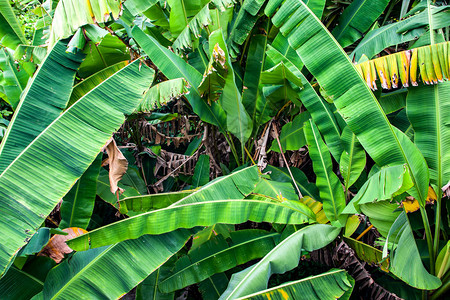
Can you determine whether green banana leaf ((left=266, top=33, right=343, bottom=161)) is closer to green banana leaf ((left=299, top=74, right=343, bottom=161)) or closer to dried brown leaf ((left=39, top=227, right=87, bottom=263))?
green banana leaf ((left=299, top=74, right=343, bottom=161))

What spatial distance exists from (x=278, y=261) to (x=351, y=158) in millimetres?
1000

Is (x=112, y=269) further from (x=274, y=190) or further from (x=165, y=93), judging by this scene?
(x=165, y=93)

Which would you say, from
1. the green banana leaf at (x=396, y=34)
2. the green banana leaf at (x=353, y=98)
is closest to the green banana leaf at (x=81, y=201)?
the green banana leaf at (x=353, y=98)

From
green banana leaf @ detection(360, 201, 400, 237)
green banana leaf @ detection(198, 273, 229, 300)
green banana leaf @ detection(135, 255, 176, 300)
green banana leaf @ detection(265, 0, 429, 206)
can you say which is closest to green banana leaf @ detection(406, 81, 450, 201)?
green banana leaf @ detection(265, 0, 429, 206)

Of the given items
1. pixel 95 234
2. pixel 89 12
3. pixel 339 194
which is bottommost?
pixel 95 234

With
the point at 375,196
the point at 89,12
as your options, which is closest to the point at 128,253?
the point at 375,196

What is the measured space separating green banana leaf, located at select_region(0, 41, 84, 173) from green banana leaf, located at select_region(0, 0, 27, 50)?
1793 mm

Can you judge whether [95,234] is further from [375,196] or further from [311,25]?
[311,25]

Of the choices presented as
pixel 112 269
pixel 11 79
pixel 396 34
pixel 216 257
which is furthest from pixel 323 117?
pixel 11 79

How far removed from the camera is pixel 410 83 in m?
2.14

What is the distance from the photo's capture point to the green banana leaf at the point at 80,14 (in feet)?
7.02

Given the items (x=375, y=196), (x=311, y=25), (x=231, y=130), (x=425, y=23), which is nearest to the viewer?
(x=375, y=196)

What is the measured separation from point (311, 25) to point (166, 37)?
1.98 metres

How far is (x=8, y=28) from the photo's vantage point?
347cm
